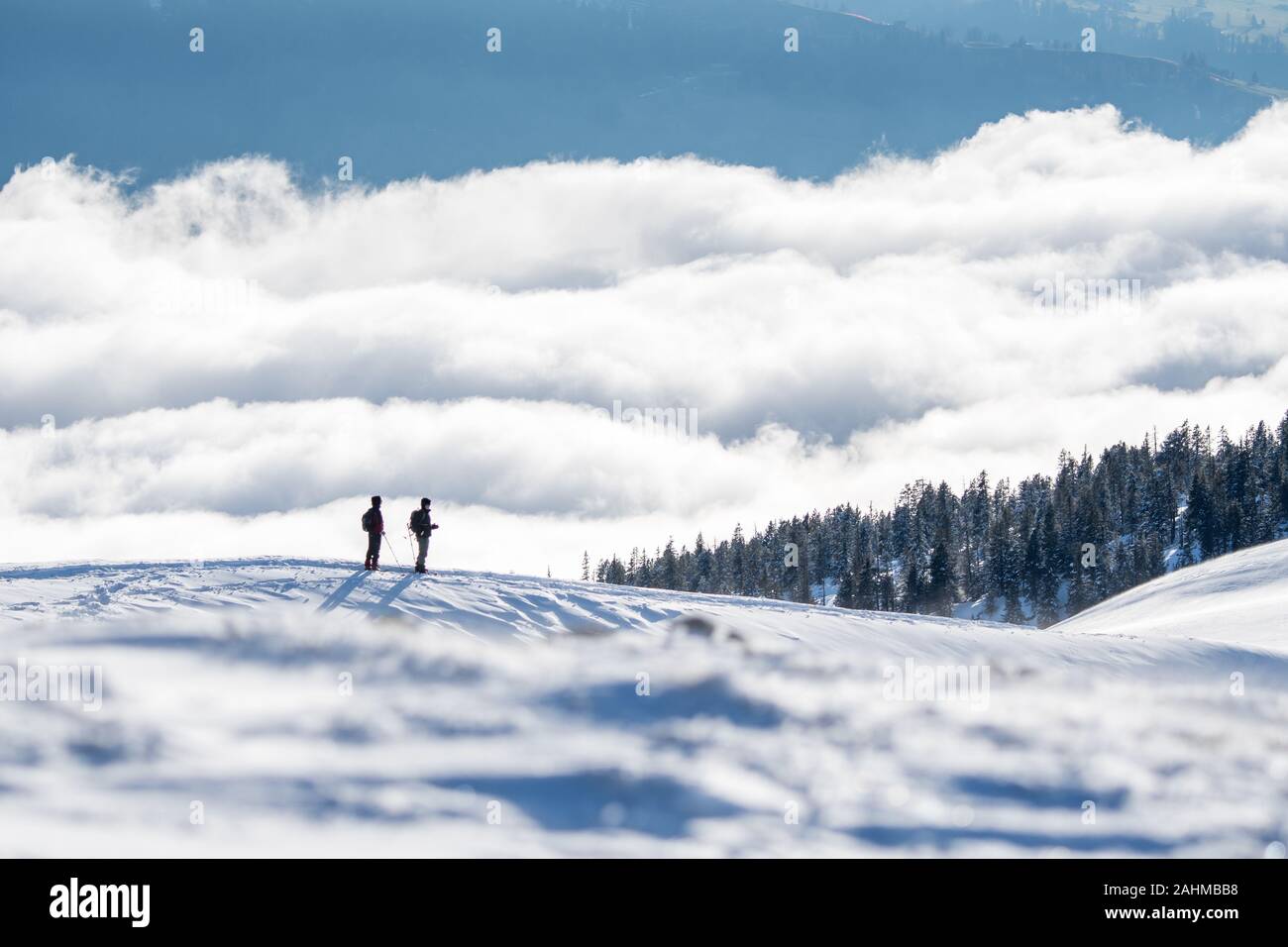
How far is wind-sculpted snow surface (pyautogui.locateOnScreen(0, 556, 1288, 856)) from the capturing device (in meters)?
30.8

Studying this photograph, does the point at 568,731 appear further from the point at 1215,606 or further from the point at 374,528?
the point at 1215,606

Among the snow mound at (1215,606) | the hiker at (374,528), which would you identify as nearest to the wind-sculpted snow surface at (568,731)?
the hiker at (374,528)

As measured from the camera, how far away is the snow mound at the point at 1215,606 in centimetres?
5516

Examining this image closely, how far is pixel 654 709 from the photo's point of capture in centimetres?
3559

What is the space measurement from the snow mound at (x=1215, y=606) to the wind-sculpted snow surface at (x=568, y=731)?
11.6m

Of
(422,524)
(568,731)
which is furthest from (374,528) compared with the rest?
(568,731)

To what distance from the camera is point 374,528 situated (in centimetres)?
4062

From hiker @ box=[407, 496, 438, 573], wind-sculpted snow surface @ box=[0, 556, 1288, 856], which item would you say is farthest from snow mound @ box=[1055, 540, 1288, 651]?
hiker @ box=[407, 496, 438, 573]

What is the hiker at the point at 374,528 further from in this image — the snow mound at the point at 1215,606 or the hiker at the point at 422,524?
the snow mound at the point at 1215,606

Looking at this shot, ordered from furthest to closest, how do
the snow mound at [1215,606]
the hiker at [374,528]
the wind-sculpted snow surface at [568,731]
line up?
the snow mound at [1215,606] → the hiker at [374,528] → the wind-sculpted snow surface at [568,731]

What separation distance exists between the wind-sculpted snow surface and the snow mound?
458 inches
